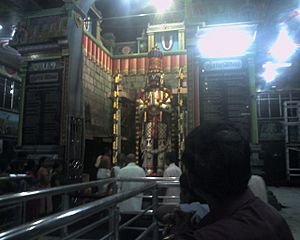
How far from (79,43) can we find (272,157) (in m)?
8.11

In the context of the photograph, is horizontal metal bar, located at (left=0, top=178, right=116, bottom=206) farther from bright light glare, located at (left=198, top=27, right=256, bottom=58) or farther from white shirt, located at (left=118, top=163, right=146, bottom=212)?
bright light glare, located at (left=198, top=27, right=256, bottom=58)

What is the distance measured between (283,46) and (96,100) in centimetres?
588

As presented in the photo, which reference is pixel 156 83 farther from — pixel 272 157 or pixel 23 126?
pixel 272 157

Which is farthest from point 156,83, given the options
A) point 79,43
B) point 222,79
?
point 222,79

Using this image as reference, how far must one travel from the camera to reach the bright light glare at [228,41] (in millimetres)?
5922

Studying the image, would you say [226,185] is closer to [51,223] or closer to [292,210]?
[51,223]

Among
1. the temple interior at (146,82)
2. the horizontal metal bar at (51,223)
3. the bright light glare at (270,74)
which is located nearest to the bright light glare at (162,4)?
the temple interior at (146,82)

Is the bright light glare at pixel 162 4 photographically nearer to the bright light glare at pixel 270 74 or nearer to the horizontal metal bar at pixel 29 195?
the bright light glare at pixel 270 74

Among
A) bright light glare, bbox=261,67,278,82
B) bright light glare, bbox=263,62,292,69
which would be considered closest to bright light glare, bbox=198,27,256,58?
bright light glare, bbox=263,62,292,69

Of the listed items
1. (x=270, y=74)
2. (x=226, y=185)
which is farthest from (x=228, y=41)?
(x=226, y=185)

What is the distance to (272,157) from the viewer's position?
36.9 ft

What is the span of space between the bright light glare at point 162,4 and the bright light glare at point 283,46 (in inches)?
152

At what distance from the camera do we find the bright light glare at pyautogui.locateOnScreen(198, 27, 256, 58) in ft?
19.4

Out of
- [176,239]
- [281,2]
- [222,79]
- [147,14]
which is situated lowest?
[176,239]
